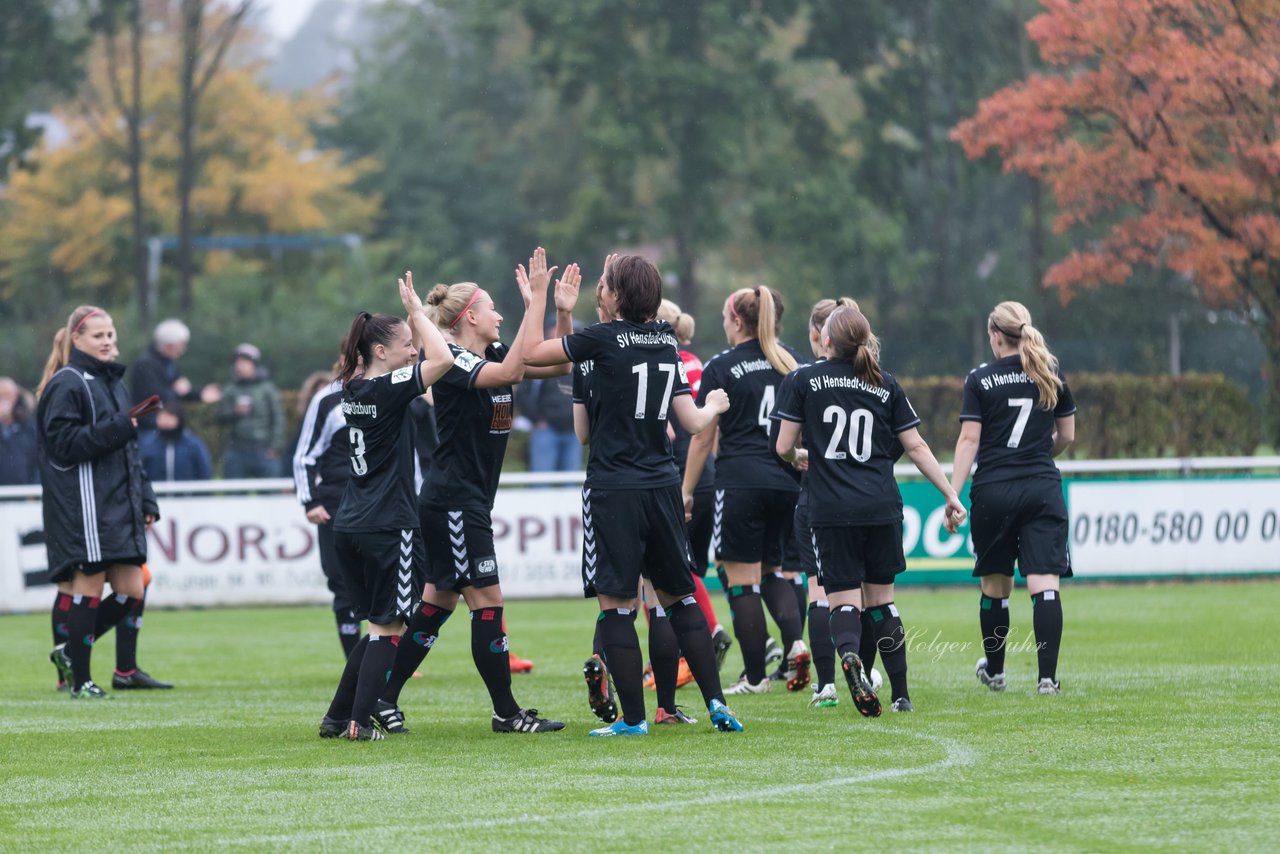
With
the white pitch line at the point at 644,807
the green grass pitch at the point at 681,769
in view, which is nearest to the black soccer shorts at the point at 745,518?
the green grass pitch at the point at 681,769

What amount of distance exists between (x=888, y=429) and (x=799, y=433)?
0.42 meters

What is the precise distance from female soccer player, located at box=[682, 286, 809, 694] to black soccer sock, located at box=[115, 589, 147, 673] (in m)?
3.42

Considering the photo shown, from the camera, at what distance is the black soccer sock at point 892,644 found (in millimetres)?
8391

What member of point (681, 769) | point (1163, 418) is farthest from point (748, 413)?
point (1163, 418)

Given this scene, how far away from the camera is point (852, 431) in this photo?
8359 millimetres

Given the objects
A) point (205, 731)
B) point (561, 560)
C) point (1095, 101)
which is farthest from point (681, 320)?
point (1095, 101)

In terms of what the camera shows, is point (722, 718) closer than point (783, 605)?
Yes

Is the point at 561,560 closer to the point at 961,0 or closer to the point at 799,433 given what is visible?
the point at 799,433

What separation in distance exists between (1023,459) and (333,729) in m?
3.68

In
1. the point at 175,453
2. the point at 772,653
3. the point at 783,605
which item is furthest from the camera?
the point at 175,453

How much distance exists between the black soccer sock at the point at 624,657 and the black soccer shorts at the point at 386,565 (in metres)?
0.86

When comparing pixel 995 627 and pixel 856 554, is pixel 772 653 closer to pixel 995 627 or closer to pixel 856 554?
pixel 995 627

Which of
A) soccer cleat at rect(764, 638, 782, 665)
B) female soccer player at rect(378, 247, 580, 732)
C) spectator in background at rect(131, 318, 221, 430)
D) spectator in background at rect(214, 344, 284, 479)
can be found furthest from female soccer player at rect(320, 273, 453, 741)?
spectator in background at rect(214, 344, 284, 479)

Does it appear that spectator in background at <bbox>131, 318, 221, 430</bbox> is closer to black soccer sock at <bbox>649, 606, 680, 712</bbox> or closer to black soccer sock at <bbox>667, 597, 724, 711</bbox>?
black soccer sock at <bbox>649, 606, 680, 712</bbox>
